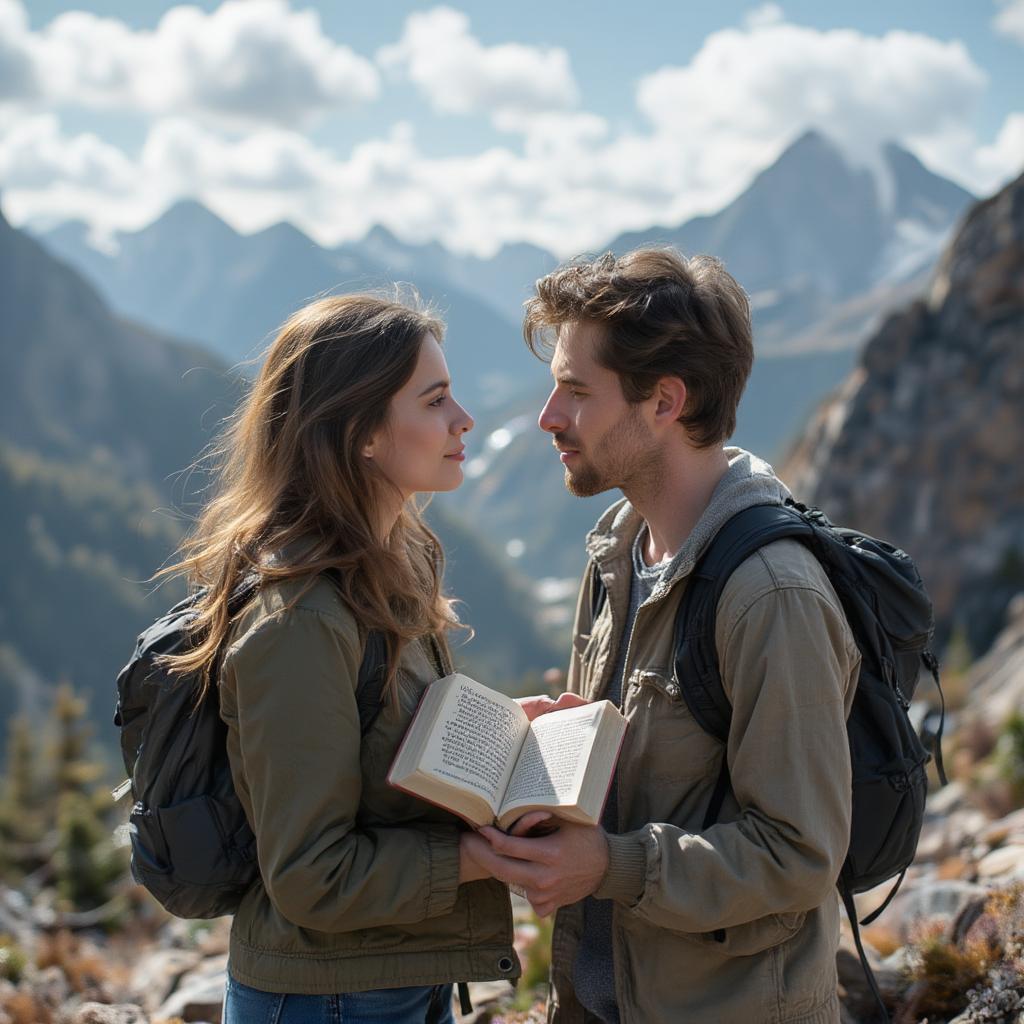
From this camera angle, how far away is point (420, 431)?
13.4 feet

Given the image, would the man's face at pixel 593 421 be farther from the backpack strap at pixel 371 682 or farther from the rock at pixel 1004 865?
the rock at pixel 1004 865

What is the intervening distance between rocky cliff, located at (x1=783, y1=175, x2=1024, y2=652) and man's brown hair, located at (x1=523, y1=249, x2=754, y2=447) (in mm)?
39648

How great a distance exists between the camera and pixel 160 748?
12.2ft

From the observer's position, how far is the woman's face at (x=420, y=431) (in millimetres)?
4051

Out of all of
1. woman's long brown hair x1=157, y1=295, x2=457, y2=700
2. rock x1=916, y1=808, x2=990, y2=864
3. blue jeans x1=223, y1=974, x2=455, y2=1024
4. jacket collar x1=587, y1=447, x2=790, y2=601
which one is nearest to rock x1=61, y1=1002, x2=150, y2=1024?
blue jeans x1=223, y1=974, x2=455, y2=1024

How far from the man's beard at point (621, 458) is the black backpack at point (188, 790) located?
111 centimetres

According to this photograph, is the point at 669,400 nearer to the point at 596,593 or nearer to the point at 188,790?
the point at 596,593

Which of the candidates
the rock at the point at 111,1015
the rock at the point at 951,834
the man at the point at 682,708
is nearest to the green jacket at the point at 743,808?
the man at the point at 682,708

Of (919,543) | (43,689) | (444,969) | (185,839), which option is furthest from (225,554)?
(43,689)

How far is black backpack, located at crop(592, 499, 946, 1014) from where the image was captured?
12.0ft

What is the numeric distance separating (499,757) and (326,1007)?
1021 millimetres

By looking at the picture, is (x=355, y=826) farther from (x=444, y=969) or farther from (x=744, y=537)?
(x=744, y=537)

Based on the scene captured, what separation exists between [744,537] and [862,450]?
1917 inches

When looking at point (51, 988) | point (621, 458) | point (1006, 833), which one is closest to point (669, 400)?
point (621, 458)
